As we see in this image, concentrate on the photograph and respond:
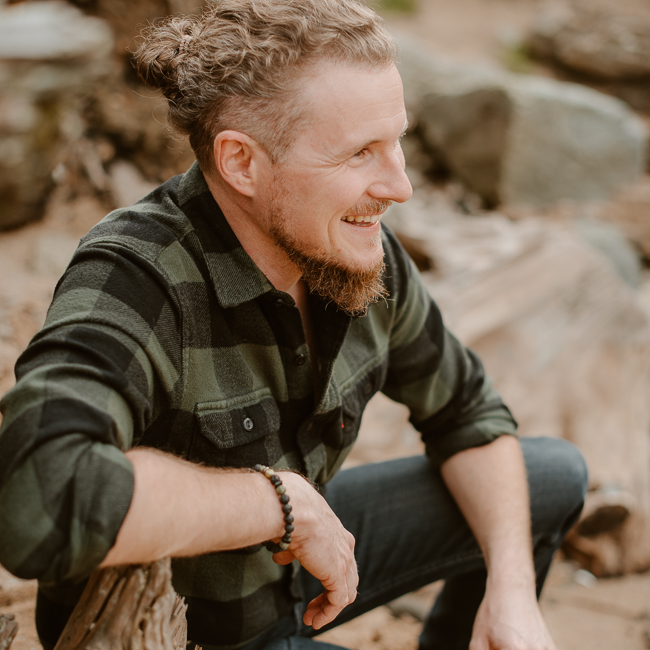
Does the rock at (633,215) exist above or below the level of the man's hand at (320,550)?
below

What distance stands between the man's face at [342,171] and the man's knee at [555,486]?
921mm

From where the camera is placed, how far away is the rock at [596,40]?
9414mm

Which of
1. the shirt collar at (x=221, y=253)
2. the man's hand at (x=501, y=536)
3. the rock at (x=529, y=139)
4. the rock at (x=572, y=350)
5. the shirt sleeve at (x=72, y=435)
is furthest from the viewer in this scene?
the rock at (x=529, y=139)

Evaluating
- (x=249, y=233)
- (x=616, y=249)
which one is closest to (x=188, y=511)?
(x=249, y=233)

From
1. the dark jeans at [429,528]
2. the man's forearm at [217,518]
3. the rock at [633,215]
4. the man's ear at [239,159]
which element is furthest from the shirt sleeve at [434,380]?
the rock at [633,215]

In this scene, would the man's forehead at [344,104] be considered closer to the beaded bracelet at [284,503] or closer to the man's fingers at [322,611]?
the beaded bracelet at [284,503]

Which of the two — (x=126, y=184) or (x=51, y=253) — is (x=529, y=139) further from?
(x=51, y=253)

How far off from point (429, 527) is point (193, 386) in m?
0.99

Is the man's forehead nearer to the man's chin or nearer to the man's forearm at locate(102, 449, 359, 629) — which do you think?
the man's chin

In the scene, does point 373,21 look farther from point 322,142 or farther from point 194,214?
point 194,214

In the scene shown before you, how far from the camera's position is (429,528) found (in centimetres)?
189

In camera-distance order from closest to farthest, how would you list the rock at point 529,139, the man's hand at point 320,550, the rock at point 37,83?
the man's hand at point 320,550 < the rock at point 37,83 < the rock at point 529,139

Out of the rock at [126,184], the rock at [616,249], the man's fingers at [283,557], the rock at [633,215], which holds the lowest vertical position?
the rock at [633,215]

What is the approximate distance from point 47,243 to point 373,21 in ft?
8.46
